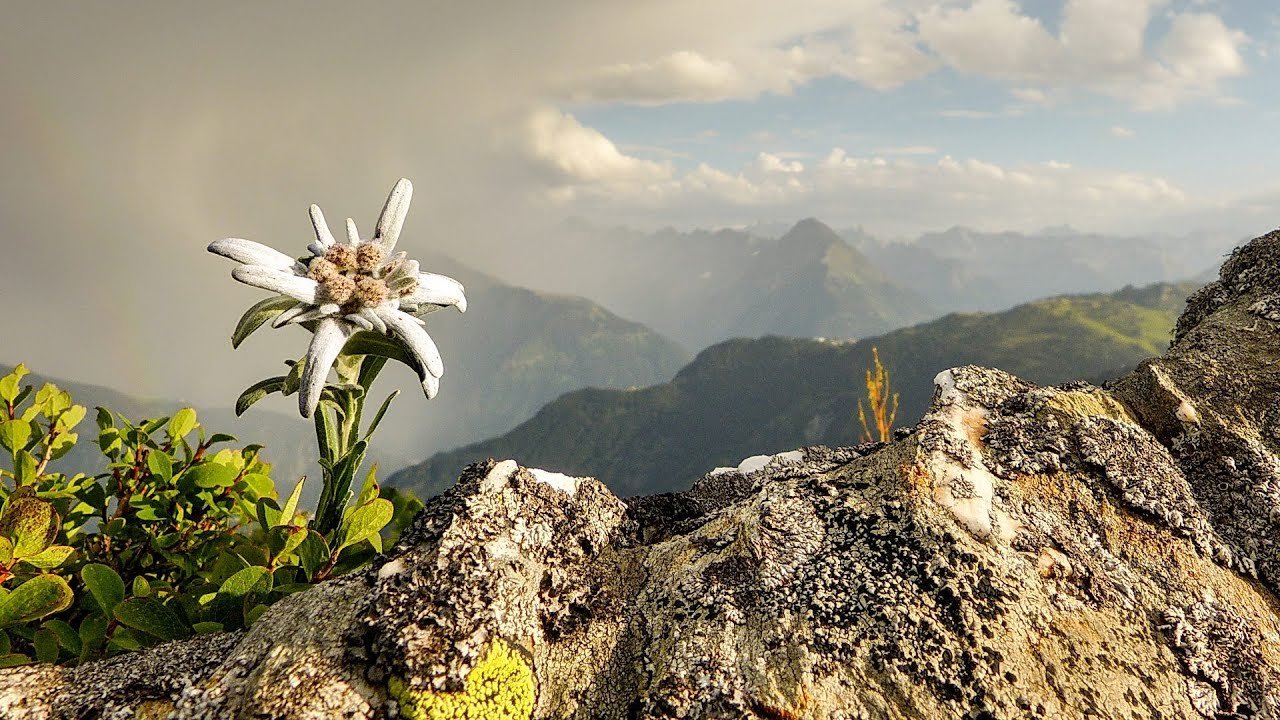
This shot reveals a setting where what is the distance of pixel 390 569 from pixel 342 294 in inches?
60.8

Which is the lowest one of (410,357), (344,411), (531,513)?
(531,513)

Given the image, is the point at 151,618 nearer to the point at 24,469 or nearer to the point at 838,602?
the point at 24,469

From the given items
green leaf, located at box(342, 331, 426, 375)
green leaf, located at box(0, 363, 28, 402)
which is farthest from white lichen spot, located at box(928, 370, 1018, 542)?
green leaf, located at box(0, 363, 28, 402)

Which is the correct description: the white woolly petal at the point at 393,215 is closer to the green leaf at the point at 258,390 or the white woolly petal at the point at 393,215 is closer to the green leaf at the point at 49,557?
the green leaf at the point at 258,390

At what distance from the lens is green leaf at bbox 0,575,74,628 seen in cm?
339

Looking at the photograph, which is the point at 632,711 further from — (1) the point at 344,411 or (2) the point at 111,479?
(2) the point at 111,479

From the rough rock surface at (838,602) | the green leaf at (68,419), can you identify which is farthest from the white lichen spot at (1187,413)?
the green leaf at (68,419)

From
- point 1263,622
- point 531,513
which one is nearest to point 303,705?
point 531,513

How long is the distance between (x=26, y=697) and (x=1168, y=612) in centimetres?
586

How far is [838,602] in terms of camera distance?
135 inches

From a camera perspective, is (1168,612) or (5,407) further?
(5,407)

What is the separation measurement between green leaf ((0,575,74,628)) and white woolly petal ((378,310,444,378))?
2.09 metres

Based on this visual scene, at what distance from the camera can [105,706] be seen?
3164 mm

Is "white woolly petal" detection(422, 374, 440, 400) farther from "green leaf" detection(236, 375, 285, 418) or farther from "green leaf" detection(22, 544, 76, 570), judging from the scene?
"green leaf" detection(22, 544, 76, 570)
